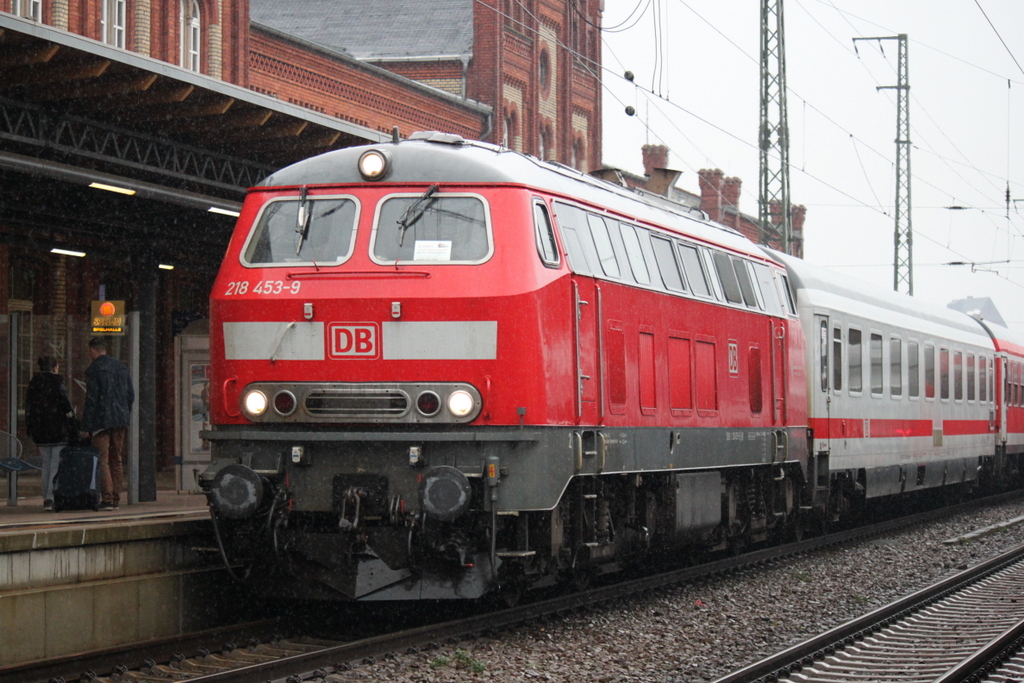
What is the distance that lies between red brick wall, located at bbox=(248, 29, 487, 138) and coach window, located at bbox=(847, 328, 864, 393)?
55.7 feet

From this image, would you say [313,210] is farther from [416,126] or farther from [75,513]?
[416,126]

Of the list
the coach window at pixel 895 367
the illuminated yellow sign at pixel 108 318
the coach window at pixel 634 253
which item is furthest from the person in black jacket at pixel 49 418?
the coach window at pixel 895 367

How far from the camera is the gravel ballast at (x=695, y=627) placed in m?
9.03

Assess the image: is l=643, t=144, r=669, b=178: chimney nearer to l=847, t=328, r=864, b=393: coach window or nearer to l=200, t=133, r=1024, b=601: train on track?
l=847, t=328, r=864, b=393: coach window

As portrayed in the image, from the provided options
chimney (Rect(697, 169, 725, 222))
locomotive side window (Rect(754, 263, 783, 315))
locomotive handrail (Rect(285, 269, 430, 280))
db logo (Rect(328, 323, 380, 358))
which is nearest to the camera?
db logo (Rect(328, 323, 380, 358))

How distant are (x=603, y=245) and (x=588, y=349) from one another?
1.05m

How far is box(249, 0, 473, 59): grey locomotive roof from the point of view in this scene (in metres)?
42.0

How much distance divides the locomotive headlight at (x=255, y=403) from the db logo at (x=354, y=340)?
60cm

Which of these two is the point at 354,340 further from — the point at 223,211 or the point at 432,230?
the point at 223,211

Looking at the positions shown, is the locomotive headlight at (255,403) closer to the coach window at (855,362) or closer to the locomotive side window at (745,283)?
the locomotive side window at (745,283)

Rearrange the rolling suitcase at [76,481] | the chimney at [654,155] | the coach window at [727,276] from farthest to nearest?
the chimney at [654,155], the coach window at [727,276], the rolling suitcase at [76,481]

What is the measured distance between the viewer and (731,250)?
14727 millimetres

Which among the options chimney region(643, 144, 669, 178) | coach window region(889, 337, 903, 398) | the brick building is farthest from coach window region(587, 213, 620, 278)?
chimney region(643, 144, 669, 178)

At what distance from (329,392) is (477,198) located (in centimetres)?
178
